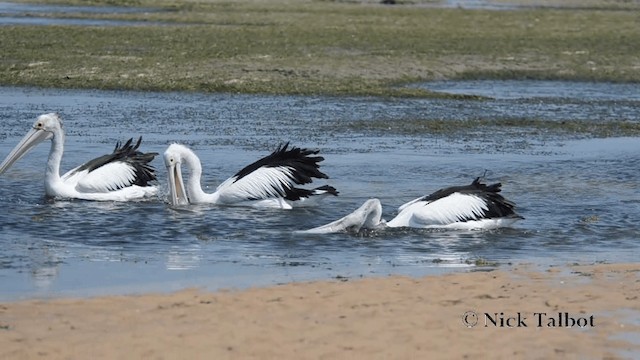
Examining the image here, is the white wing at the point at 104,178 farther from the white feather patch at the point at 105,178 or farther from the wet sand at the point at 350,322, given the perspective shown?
the wet sand at the point at 350,322

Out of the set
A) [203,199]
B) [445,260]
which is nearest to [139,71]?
[203,199]

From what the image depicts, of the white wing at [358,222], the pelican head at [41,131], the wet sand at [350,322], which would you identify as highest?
the pelican head at [41,131]

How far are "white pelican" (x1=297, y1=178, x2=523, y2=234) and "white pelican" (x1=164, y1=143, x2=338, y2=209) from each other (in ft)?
4.07

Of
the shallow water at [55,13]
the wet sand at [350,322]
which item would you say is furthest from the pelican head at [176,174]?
the shallow water at [55,13]

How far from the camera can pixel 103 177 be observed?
11094 mm

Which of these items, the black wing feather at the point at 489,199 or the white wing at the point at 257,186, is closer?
the black wing feather at the point at 489,199

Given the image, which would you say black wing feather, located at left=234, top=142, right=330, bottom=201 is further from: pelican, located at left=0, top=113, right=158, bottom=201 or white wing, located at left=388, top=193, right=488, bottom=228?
white wing, located at left=388, top=193, right=488, bottom=228

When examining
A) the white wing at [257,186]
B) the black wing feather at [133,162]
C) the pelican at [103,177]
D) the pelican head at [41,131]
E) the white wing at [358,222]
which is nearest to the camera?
the white wing at [358,222]

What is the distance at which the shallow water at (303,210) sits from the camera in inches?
322

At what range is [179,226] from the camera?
9.72 m

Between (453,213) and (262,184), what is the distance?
188cm

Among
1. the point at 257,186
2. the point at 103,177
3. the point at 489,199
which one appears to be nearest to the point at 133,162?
the point at 103,177

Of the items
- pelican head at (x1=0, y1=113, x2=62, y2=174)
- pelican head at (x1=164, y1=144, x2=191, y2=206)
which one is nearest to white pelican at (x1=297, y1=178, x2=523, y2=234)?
pelican head at (x1=164, y1=144, x2=191, y2=206)

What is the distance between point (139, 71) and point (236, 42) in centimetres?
451
